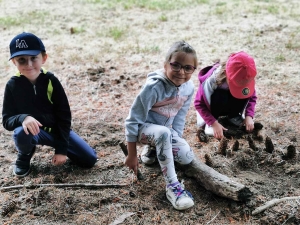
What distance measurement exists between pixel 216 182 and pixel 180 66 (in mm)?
939

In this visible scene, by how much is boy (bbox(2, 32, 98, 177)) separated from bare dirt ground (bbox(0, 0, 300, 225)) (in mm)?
199

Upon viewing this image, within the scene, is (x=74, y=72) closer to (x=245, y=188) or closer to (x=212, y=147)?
(x=212, y=147)

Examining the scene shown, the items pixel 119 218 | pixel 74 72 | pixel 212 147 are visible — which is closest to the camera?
pixel 119 218

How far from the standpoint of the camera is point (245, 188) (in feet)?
8.98

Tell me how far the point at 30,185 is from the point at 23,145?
1.13ft

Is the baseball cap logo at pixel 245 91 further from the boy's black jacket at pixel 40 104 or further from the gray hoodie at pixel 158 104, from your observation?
the boy's black jacket at pixel 40 104

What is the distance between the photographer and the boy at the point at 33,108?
9.69 ft

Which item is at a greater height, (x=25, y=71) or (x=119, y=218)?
(x=25, y=71)

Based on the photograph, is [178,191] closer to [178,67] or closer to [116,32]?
[178,67]

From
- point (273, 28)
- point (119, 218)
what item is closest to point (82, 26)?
point (273, 28)

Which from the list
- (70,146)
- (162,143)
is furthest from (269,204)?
(70,146)

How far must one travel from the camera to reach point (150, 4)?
9289 mm

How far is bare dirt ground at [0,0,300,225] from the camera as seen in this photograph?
276 cm

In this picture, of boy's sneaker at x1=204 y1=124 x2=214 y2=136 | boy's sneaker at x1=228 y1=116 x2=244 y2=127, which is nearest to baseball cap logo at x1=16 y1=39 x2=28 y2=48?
boy's sneaker at x1=204 y1=124 x2=214 y2=136
